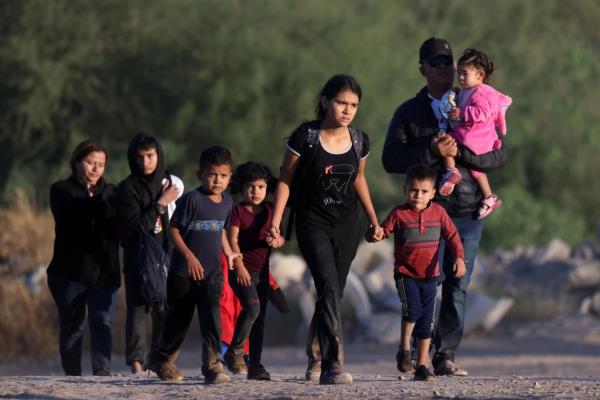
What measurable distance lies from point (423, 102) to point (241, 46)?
14.8 meters

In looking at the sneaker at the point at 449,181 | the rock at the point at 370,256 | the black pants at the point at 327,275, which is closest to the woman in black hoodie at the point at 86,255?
the black pants at the point at 327,275

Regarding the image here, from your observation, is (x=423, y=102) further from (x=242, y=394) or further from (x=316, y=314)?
(x=242, y=394)

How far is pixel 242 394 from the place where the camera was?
7703mm

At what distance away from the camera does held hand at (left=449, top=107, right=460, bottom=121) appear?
8.80 metres

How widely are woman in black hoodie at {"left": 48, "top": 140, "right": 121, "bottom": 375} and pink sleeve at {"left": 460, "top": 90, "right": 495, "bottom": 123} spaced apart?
266 cm

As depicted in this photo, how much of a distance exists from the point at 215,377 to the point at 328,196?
1199 mm

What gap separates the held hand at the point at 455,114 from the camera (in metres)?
8.80

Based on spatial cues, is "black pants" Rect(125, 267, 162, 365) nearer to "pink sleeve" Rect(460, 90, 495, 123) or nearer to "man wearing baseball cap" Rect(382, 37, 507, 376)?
"man wearing baseball cap" Rect(382, 37, 507, 376)

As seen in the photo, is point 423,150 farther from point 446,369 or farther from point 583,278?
point 583,278

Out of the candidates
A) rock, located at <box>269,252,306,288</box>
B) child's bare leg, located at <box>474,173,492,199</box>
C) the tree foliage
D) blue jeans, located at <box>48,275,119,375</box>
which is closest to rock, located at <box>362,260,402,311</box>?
rock, located at <box>269,252,306,288</box>

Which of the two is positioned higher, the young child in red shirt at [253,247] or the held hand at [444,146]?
the held hand at [444,146]

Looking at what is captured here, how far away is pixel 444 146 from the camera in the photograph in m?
8.71

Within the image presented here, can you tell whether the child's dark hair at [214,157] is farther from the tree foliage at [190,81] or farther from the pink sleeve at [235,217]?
the tree foliage at [190,81]

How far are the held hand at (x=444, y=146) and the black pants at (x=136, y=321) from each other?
2.29m
